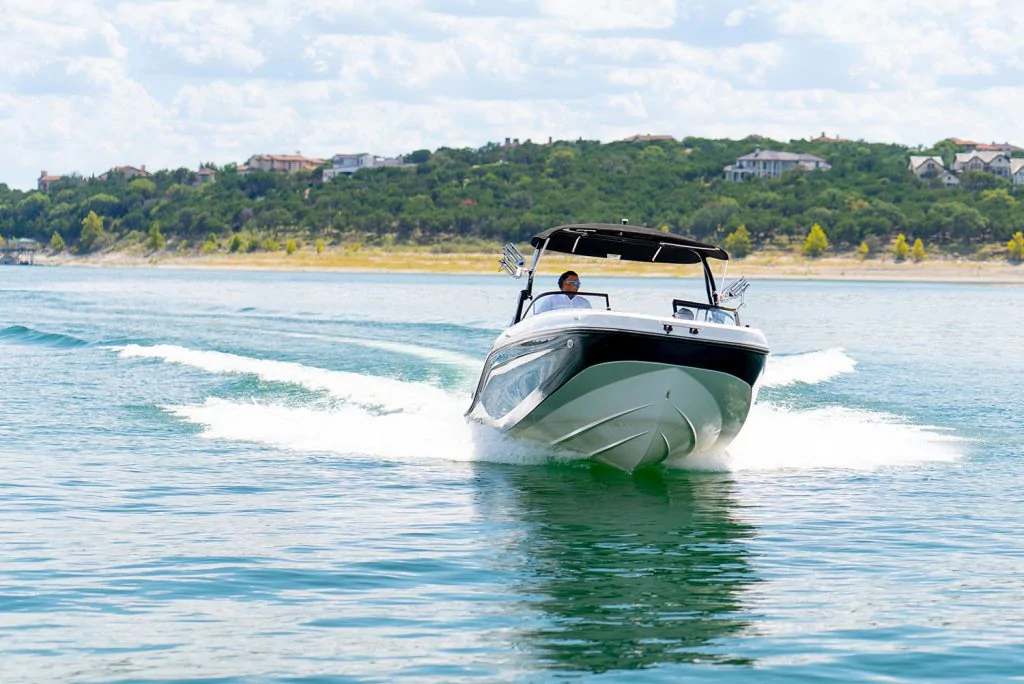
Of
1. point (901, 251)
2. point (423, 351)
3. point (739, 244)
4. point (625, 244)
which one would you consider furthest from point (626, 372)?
point (739, 244)

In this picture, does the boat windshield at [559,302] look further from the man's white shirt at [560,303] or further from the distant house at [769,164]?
the distant house at [769,164]

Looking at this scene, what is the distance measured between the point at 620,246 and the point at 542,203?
11756 centimetres

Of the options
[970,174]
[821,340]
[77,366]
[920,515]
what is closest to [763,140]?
[970,174]

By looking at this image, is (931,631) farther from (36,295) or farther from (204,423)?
(36,295)

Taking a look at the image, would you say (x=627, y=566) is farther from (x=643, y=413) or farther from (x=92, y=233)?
(x=92, y=233)

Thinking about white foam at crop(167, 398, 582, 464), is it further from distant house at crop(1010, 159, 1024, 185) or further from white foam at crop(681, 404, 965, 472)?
distant house at crop(1010, 159, 1024, 185)

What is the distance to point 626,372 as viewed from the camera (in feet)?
48.8

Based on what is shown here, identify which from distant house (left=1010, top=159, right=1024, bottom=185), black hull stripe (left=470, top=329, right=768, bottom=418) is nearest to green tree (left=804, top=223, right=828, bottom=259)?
distant house (left=1010, top=159, right=1024, bottom=185)

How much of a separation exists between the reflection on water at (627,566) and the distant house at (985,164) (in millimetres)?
152707

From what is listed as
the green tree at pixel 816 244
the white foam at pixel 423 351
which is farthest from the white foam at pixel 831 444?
the green tree at pixel 816 244

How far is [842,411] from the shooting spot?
2302 cm

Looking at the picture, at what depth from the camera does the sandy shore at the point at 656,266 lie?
103m

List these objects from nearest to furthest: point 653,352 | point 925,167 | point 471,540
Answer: point 471,540 → point 653,352 → point 925,167

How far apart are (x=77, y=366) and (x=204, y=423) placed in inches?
393
